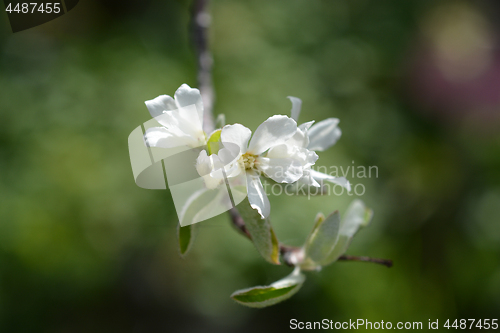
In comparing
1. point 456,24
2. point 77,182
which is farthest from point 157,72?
point 456,24

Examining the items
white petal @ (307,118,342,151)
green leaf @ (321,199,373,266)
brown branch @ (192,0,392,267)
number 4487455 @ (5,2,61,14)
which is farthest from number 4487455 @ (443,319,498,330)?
number 4487455 @ (5,2,61,14)

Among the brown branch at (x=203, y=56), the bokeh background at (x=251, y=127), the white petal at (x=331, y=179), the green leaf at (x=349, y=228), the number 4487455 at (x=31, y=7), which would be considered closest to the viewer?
the white petal at (x=331, y=179)

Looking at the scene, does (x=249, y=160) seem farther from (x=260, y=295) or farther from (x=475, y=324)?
(x=475, y=324)

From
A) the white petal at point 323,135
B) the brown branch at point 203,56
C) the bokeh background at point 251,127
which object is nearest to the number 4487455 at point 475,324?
the bokeh background at point 251,127

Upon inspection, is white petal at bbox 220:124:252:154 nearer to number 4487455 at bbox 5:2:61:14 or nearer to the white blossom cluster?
the white blossom cluster

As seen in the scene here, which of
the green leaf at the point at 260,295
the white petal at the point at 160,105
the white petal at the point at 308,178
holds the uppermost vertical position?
the white petal at the point at 160,105

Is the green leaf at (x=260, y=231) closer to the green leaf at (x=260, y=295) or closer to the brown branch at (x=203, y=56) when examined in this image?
the green leaf at (x=260, y=295)
